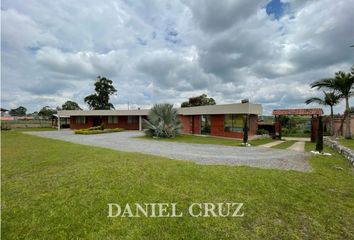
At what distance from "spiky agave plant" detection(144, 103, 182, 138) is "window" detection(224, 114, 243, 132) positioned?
4293 mm

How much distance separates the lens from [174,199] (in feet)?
14.4

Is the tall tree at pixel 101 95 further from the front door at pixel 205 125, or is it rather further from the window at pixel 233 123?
the window at pixel 233 123

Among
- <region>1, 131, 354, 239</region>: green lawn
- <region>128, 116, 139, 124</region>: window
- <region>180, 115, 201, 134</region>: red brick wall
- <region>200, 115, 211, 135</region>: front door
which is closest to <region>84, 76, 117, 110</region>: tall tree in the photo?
<region>128, 116, 139, 124</region>: window

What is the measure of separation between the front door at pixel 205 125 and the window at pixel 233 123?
252 centimetres

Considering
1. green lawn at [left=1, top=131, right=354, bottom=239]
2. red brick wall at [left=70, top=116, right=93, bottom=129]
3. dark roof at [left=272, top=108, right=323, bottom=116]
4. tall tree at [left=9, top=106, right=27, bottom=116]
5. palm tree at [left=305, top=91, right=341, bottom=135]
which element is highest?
tall tree at [left=9, top=106, right=27, bottom=116]

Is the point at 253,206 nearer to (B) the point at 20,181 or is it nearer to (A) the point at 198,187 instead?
(A) the point at 198,187

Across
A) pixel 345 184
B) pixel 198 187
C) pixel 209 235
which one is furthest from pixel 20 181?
pixel 345 184

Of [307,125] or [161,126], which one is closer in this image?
[161,126]

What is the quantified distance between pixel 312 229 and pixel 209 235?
1.67m

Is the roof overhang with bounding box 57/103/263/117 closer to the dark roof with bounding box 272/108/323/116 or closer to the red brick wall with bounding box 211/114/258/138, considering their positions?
the red brick wall with bounding box 211/114/258/138

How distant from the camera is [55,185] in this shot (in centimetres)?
519

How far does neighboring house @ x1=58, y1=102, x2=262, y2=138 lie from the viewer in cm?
1817

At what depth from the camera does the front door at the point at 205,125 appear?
21.7 m

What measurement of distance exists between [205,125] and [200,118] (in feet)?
3.64
